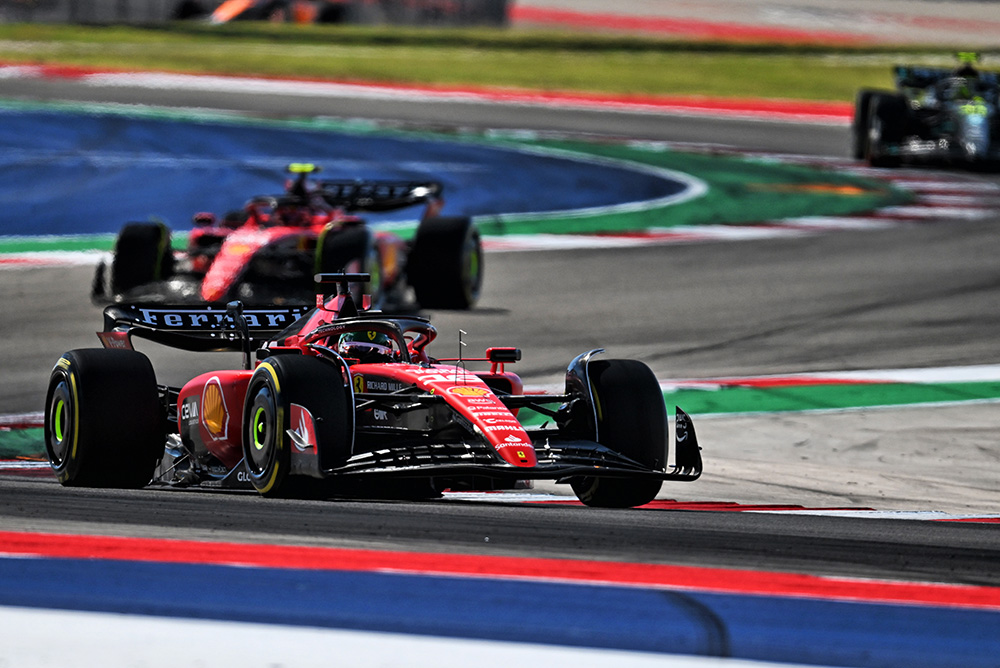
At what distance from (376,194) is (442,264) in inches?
31.9

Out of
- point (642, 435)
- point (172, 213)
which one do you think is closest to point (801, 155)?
point (172, 213)

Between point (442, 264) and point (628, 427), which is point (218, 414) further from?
point (442, 264)

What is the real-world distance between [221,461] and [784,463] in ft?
10.1

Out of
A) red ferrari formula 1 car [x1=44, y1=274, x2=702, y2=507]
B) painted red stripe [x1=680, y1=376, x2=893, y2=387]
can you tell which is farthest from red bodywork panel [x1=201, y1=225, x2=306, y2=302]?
red ferrari formula 1 car [x1=44, y1=274, x2=702, y2=507]

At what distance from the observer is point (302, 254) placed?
14172mm

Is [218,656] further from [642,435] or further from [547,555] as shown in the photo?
[642,435]

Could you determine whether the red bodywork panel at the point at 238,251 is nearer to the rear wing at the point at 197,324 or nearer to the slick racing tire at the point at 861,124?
the rear wing at the point at 197,324

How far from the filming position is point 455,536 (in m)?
5.79

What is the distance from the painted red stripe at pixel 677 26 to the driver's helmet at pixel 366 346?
3346 cm

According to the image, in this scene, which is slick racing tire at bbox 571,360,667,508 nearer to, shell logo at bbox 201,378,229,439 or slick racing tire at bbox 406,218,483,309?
shell logo at bbox 201,378,229,439

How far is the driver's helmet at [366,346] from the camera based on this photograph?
7.96 metres

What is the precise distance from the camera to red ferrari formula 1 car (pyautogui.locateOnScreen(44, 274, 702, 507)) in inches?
278

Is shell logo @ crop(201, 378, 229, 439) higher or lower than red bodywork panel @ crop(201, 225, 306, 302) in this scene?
higher

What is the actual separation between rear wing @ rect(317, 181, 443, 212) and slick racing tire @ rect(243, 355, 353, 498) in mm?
7453
